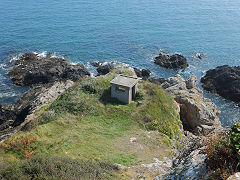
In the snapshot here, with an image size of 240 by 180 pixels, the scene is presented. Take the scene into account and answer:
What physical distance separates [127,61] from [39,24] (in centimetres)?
4286

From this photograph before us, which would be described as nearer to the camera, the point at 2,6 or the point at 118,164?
the point at 118,164

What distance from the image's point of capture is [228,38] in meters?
72.5

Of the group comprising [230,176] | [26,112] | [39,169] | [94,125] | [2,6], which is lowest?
[26,112]

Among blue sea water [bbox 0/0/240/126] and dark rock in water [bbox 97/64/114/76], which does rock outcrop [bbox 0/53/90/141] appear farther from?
dark rock in water [bbox 97/64/114/76]

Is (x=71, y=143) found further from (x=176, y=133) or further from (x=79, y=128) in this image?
(x=176, y=133)

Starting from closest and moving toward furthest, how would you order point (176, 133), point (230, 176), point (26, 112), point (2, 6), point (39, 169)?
point (230, 176)
point (39, 169)
point (176, 133)
point (26, 112)
point (2, 6)

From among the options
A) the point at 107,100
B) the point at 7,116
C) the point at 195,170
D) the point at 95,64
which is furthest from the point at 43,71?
the point at 195,170

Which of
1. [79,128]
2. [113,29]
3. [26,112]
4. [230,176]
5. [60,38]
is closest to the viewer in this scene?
[230,176]

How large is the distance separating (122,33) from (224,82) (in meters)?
41.1

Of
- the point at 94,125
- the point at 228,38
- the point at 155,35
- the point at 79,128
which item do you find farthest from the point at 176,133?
the point at 228,38

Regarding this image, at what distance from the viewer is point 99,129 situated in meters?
22.8

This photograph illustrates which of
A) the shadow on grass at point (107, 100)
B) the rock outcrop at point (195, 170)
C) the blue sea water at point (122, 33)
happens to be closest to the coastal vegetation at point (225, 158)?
the rock outcrop at point (195, 170)

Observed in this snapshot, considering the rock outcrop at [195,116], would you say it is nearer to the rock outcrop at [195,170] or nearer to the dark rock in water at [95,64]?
the rock outcrop at [195,170]

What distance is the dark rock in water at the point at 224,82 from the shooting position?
45281mm
